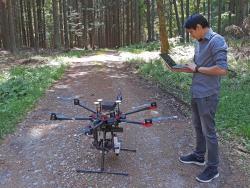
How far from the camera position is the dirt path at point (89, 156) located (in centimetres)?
581

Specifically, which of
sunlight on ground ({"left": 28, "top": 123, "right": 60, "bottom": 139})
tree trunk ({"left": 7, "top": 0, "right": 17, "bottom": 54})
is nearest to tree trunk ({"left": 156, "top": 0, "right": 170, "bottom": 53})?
tree trunk ({"left": 7, "top": 0, "right": 17, "bottom": 54})

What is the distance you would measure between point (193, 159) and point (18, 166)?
118 inches

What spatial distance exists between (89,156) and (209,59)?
9.05ft

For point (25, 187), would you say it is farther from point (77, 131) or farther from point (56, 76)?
point (56, 76)

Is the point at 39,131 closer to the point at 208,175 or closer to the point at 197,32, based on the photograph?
the point at 208,175

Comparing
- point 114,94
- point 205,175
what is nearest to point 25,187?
point 205,175

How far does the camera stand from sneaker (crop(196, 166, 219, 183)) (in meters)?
5.69

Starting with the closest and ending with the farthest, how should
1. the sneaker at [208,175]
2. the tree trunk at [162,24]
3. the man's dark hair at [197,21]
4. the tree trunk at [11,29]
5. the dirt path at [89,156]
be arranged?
the man's dark hair at [197,21]
the sneaker at [208,175]
the dirt path at [89,156]
the tree trunk at [162,24]
the tree trunk at [11,29]

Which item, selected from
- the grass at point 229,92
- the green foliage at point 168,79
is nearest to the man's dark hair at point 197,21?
the grass at point 229,92

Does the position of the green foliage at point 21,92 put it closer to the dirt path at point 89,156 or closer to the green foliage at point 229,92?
the dirt path at point 89,156

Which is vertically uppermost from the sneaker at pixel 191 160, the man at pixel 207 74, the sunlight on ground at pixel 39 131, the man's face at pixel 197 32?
the man's face at pixel 197 32

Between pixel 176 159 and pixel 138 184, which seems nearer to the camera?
pixel 138 184

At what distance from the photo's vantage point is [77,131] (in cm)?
817

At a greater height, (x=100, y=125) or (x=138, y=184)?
(x=100, y=125)
